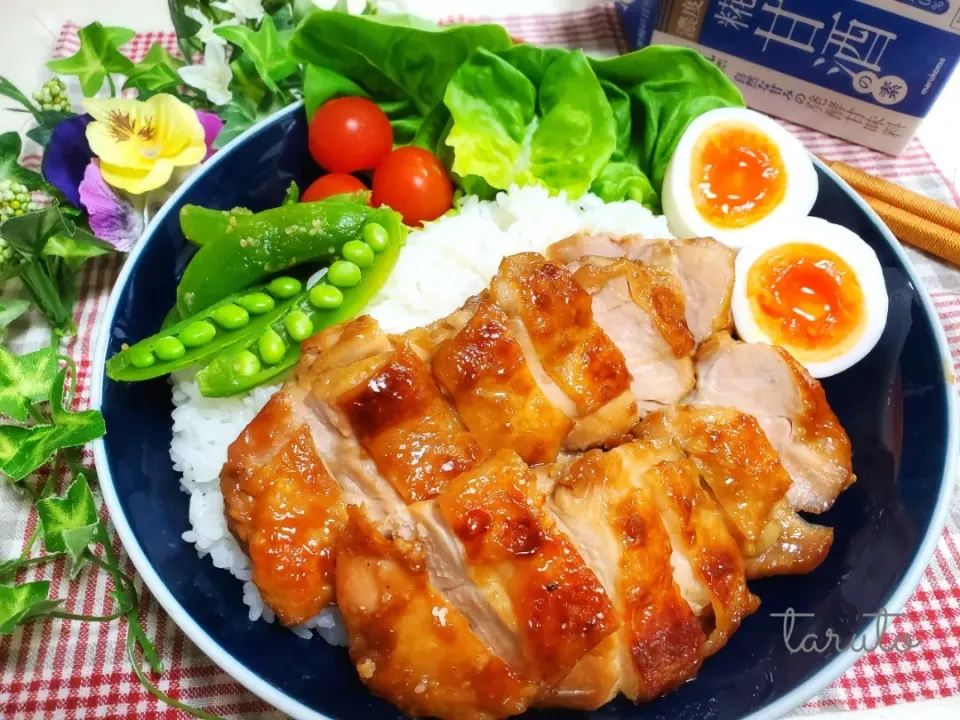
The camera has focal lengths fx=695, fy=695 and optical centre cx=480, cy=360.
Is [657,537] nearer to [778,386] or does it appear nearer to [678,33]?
[778,386]

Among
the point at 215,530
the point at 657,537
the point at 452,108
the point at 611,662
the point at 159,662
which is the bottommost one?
the point at 159,662

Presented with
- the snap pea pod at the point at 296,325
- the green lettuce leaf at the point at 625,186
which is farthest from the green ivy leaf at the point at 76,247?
the green lettuce leaf at the point at 625,186

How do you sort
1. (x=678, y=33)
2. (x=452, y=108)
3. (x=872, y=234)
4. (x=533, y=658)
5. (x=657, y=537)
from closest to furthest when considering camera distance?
1. (x=533, y=658)
2. (x=657, y=537)
3. (x=872, y=234)
4. (x=452, y=108)
5. (x=678, y=33)

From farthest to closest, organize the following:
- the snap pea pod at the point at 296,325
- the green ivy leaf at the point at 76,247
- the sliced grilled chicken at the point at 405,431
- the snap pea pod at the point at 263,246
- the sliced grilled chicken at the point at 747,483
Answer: the green ivy leaf at the point at 76,247, the snap pea pod at the point at 263,246, the snap pea pod at the point at 296,325, the sliced grilled chicken at the point at 747,483, the sliced grilled chicken at the point at 405,431

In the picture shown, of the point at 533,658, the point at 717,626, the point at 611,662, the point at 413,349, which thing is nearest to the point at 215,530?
the point at 413,349

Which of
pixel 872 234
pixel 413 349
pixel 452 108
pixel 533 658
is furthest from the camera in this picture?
pixel 452 108

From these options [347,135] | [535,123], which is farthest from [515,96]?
[347,135]

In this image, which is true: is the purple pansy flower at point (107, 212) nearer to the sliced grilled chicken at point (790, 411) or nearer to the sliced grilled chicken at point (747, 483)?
the sliced grilled chicken at point (747, 483)
